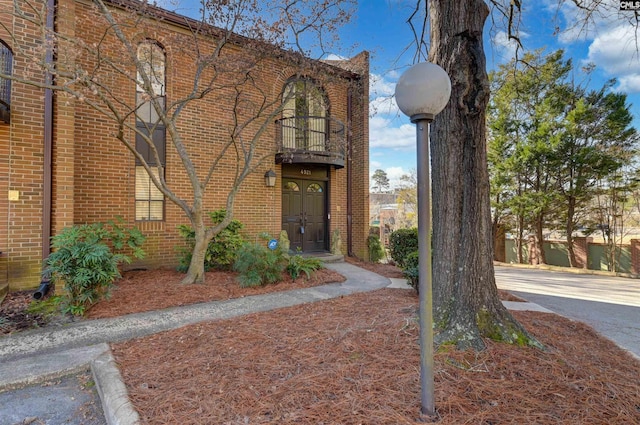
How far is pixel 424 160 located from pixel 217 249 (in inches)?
211

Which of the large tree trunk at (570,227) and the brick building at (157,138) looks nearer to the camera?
the brick building at (157,138)

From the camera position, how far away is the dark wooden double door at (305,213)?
911cm

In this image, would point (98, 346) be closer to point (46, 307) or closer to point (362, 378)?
point (46, 307)

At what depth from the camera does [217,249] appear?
6473mm

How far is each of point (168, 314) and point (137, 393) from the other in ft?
6.86

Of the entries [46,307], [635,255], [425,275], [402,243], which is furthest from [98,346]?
[635,255]

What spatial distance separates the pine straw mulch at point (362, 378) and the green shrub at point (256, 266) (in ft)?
7.09

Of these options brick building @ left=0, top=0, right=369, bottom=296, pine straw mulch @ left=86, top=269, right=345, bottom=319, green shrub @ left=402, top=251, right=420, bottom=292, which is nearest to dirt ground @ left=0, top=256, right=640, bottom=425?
pine straw mulch @ left=86, top=269, right=345, bottom=319

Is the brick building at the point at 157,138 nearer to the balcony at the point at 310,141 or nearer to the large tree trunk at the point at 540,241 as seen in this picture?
the balcony at the point at 310,141

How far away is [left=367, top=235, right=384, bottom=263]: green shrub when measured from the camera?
32.5ft

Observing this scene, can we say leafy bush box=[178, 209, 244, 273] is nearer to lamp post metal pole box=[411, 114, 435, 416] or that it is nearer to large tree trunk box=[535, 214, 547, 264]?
lamp post metal pole box=[411, 114, 435, 416]

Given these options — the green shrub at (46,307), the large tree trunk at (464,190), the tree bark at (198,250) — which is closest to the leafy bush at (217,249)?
the tree bark at (198,250)

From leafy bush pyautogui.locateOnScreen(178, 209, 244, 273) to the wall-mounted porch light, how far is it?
201 cm

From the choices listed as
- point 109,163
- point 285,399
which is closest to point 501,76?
point 109,163
